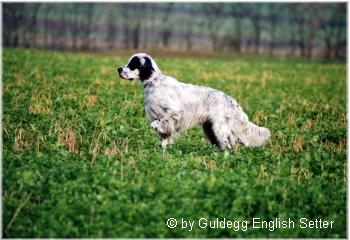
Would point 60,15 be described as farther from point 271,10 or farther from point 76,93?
point 76,93

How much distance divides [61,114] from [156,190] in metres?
5.19

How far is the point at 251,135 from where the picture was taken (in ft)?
30.6

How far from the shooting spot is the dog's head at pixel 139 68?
8.88m

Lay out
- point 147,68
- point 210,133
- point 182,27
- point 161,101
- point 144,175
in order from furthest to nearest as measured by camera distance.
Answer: point 182,27
point 210,133
point 147,68
point 161,101
point 144,175

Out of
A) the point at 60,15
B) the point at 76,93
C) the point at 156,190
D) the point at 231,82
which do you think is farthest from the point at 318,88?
the point at 60,15

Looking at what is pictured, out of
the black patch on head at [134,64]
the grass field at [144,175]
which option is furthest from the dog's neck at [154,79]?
the grass field at [144,175]

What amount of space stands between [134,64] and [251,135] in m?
2.55

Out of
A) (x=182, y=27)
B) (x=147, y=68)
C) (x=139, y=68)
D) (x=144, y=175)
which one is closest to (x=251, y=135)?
(x=147, y=68)

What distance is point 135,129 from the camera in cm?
1045

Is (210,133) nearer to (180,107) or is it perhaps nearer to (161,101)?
(180,107)

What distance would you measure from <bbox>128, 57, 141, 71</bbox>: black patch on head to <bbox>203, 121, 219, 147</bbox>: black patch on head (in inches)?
64.8

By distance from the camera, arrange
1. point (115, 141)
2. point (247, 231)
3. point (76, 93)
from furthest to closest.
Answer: point (76, 93) < point (115, 141) < point (247, 231)

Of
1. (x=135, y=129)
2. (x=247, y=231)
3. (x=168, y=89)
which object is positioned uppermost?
(x=168, y=89)

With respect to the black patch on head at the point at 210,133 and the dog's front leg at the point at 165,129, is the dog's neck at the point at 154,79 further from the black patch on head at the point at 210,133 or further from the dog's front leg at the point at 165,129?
the black patch on head at the point at 210,133
